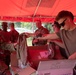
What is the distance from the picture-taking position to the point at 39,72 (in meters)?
1.62

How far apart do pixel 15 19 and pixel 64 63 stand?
170 inches

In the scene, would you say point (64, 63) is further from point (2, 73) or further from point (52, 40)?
point (2, 73)

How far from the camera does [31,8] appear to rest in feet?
17.9

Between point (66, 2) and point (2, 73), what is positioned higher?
point (66, 2)

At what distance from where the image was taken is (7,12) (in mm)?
5340

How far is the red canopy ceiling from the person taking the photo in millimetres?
5009

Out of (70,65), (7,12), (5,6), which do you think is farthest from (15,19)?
(70,65)

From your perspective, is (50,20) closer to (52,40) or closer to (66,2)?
(66,2)

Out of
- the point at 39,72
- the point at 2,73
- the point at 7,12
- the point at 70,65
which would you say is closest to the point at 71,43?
the point at 70,65

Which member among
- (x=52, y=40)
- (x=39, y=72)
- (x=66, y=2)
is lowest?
(x=39, y=72)

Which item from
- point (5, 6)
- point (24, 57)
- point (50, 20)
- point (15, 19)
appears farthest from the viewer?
point (50, 20)

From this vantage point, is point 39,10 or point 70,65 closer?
point 70,65

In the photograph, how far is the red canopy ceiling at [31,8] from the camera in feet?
16.4

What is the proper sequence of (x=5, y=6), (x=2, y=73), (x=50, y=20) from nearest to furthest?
(x=2, y=73) < (x=5, y=6) < (x=50, y=20)
